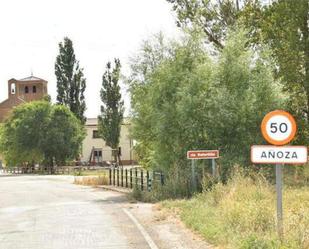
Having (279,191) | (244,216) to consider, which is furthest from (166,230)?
(279,191)

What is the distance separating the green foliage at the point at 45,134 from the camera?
7638 centimetres

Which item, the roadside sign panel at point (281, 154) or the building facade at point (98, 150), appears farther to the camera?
the building facade at point (98, 150)

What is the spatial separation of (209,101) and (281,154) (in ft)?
41.7

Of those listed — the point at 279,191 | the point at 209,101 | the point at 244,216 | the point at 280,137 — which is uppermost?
the point at 209,101

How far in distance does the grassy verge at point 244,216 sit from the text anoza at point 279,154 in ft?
3.98

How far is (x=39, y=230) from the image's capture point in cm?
1422

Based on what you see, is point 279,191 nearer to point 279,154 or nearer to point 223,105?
point 279,154

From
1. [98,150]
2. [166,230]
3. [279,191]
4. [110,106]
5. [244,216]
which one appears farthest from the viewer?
[98,150]

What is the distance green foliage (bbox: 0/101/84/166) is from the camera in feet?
251

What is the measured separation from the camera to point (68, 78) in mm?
78125

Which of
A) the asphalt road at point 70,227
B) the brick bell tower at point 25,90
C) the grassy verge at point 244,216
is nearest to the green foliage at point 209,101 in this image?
the asphalt road at point 70,227

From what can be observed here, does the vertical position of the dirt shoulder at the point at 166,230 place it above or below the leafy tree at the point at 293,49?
below

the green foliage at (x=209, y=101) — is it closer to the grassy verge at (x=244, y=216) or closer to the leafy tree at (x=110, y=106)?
the grassy verge at (x=244, y=216)

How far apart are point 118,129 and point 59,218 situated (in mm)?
60971
